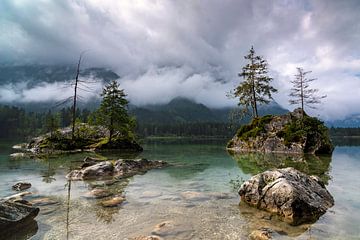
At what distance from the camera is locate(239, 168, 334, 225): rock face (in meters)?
12.2

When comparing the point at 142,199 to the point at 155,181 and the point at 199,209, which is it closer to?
the point at 199,209

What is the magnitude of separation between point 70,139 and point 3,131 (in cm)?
12177

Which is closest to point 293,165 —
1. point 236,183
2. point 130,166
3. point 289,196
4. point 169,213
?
point 236,183

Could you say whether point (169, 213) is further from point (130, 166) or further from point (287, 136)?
point (287, 136)

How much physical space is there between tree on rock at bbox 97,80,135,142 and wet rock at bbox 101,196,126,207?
4281 centimetres

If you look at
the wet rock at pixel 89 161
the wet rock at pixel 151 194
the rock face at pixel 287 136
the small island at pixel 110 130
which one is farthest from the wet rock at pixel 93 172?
the rock face at pixel 287 136

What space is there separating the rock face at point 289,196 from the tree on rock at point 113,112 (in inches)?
1786

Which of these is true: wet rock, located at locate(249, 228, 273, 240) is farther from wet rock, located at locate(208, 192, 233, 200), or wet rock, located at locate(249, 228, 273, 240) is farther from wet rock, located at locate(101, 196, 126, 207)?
wet rock, located at locate(101, 196, 126, 207)

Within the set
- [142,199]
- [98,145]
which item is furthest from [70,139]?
[142,199]

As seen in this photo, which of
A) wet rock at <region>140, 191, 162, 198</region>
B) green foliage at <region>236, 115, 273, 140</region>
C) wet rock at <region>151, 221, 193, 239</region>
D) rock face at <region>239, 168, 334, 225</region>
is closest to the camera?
wet rock at <region>151, 221, 193, 239</region>

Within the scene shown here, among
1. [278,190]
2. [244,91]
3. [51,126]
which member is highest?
[244,91]

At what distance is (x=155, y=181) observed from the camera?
2108cm

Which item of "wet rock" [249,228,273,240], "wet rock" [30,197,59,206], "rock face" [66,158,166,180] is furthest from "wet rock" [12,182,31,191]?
"wet rock" [249,228,273,240]

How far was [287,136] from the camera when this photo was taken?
4700 centimetres
